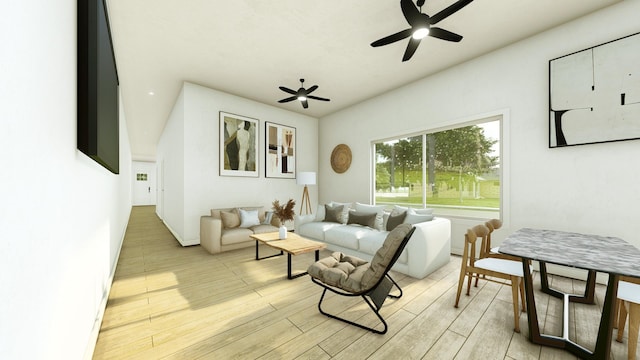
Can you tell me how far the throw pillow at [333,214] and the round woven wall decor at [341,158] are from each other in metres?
1.64

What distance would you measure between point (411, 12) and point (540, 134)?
8.15 feet

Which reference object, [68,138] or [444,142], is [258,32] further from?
[444,142]

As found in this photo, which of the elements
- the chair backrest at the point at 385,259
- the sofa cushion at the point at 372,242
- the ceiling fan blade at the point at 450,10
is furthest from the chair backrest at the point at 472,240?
the ceiling fan blade at the point at 450,10

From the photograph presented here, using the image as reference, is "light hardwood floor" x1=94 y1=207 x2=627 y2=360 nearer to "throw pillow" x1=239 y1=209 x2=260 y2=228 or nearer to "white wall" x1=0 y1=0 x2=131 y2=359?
"white wall" x1=0 y1=0 x2=131 y2=359

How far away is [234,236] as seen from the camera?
13.4 ft

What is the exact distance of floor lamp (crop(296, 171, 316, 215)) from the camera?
544 centimetres

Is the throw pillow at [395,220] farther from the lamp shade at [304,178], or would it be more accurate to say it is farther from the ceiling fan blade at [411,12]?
the ceiling fan blade at [411,12]

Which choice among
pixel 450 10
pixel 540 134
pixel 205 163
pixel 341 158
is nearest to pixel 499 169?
pixel 540 134

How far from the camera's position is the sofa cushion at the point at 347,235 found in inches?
140

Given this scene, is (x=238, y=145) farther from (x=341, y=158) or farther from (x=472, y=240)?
(x=472, y=240)

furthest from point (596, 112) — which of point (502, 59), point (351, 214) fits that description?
point (351, 214)

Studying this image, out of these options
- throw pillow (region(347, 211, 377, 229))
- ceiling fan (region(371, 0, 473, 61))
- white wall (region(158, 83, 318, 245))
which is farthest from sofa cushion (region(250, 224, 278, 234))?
ceiling fan (region(371, 0, 473, 61))

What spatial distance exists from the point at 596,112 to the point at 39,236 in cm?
476

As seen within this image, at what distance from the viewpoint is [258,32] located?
10.1 ft
